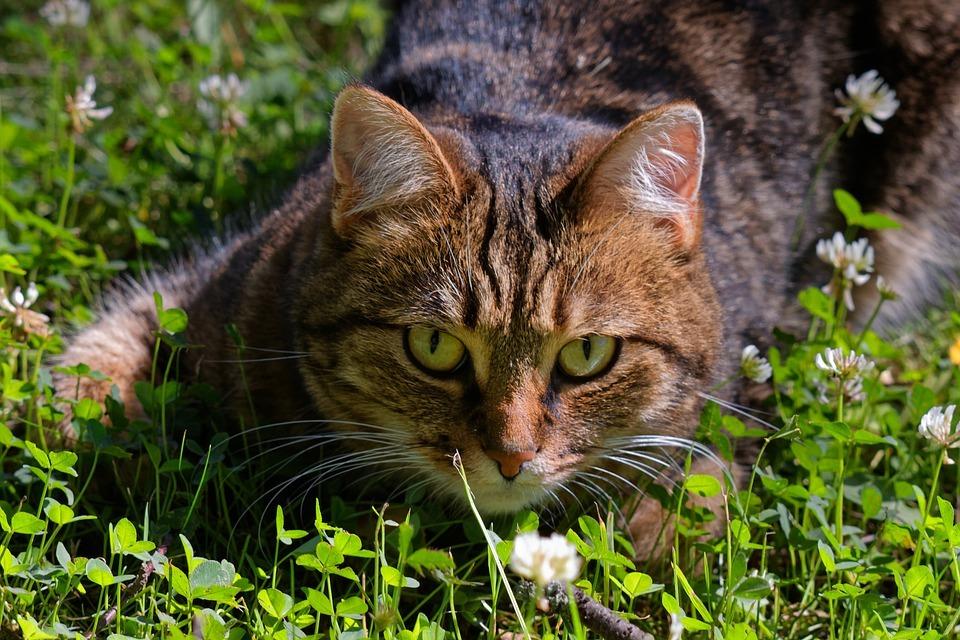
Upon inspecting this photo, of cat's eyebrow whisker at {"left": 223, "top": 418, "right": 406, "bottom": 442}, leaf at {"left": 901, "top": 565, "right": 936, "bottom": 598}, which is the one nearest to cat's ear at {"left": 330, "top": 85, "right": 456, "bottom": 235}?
cat's eyebrow whisker at {"left": 223, "top": 418, "right": 406, "bottom": 442}

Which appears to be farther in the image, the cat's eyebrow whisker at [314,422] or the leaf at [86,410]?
the leaf at [86,410]

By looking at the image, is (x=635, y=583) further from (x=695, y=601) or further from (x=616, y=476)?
(x=616, y=476)

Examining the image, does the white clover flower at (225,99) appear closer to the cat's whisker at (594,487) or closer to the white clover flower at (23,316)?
Answer: the white clover flower at (23,316)

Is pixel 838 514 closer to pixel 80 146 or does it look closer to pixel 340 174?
pixel 340 174

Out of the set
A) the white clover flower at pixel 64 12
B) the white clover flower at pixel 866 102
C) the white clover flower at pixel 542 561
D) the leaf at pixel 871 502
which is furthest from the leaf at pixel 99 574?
the white clover flower at pixel 64 12

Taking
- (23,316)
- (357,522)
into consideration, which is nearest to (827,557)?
(357,522)

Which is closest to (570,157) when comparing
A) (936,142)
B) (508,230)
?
(508,230)
